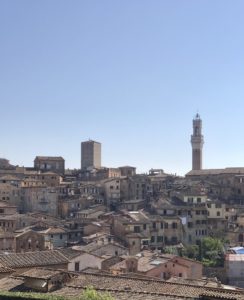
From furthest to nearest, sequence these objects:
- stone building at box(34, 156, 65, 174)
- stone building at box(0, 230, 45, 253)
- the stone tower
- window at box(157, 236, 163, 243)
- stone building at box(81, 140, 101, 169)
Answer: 1. the stone tower
2. stone building at box(81, 140, 101, 169)
3. stone building at box(34, 156, 65, 174)
4. window at box(157, 236, 163, 243)
5. stone building at box(0, 230, 45, 253)

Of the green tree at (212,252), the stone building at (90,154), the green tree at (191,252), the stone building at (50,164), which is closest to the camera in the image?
the green tree at (212,252)

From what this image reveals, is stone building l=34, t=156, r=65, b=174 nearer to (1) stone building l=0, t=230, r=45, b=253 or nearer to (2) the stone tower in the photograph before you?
(2) the stone tower

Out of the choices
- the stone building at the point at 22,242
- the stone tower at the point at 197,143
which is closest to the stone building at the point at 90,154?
the stone tower at the point at 197,143

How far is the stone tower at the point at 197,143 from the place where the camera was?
344 ft

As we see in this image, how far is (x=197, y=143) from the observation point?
345ft

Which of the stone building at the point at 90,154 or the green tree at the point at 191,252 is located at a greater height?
the stone building at the point at 90,154

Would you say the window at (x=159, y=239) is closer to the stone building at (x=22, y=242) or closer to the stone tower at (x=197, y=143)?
the stone building at (x=22, y=242)

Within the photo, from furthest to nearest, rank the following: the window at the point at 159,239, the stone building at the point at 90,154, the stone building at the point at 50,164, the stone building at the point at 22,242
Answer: the stone building at the point at 90,154, the stone building at the point at 50,164, the window at the point at 159,239, the stone building at the point at 22,242

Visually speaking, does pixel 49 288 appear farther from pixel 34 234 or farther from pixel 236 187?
pixel 236 187

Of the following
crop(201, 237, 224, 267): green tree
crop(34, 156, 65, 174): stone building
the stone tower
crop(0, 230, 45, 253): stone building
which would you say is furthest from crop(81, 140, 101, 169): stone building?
crop(0, 230, 45, 253): stone building

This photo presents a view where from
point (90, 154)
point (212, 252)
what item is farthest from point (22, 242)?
point (90, 154)

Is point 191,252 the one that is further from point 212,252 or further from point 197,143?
point 197,143

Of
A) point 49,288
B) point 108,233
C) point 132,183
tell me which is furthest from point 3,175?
point 49,288

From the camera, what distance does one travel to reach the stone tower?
10494 centimetres
